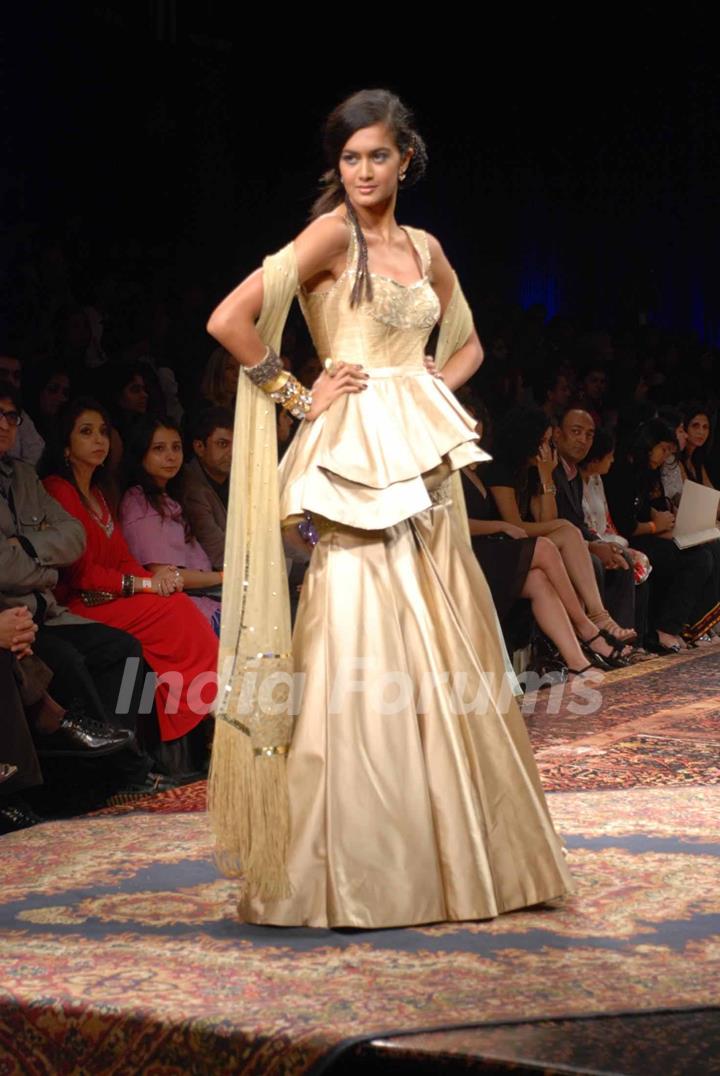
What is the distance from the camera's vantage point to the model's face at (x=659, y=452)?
7250 millimetres

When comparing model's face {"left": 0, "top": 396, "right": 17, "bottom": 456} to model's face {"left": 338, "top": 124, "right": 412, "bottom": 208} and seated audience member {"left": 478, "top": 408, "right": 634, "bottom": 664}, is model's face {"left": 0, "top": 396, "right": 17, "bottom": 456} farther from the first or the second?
seated audience member {"left": 478, "top": 408, "right": 634, "bottom": 664}

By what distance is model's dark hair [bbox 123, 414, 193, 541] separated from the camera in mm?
4680

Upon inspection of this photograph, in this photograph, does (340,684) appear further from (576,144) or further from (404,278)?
(576,144)

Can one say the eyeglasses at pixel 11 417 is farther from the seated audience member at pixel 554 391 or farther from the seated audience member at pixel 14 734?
the seated audience member at pixel 554 391

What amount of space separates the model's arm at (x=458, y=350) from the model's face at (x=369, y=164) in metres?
0.18

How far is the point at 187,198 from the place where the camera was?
22.5 ft

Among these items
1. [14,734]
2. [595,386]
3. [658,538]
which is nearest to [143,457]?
[14,734]

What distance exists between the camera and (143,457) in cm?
469

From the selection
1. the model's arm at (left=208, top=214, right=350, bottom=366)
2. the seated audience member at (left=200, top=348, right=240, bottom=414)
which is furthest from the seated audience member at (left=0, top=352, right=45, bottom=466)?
the model's arm at (left=208, top=214, right=350, bottom=366)

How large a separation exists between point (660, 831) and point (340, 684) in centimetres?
107

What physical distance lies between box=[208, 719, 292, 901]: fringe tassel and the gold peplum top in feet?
1.45

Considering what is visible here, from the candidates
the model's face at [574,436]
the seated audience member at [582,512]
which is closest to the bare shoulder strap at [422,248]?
the seated audience member at [582,512]

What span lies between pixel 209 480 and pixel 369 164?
2.42 m

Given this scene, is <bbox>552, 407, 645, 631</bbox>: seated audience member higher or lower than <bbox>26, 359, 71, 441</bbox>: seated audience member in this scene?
lower
